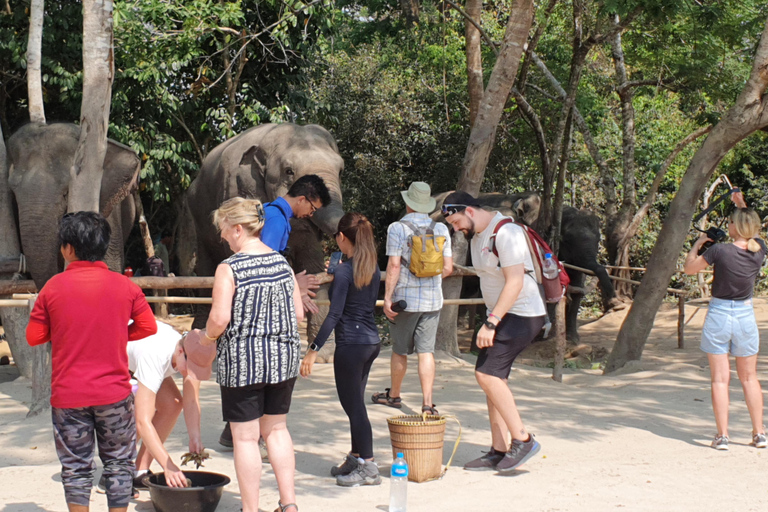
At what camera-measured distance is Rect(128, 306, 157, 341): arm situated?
397cm

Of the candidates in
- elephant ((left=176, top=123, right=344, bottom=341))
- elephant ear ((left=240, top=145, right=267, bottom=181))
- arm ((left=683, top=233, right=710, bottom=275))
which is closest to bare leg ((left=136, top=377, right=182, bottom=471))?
arm ((left=683, top=233, right=710, bottom=275))

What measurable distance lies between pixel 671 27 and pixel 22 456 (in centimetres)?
1114

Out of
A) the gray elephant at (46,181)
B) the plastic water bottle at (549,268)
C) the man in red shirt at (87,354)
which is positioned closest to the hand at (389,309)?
the plastic water bottle at (549,268)

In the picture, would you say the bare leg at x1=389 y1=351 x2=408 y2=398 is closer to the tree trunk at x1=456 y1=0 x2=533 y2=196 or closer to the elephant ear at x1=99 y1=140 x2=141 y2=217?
the tree trunk at x1=456 y1=0 x2=533 y2=196

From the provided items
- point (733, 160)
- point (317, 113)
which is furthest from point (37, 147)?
point (733, 160)

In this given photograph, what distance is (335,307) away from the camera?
4.91 metres

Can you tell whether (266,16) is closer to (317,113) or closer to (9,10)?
(317,113)

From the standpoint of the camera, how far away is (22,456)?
19.7ft

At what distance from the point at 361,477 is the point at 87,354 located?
6.07 feet

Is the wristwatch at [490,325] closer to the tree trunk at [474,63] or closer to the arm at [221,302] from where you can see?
the arm at [221,302]

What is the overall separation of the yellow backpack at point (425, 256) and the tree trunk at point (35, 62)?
415cm

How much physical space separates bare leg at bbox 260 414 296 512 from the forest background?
7634 millimetres

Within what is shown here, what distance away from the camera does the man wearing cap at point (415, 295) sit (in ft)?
20.9

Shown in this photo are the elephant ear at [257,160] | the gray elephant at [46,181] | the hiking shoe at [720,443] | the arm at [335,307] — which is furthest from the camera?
the elephant ear at [257,160]
